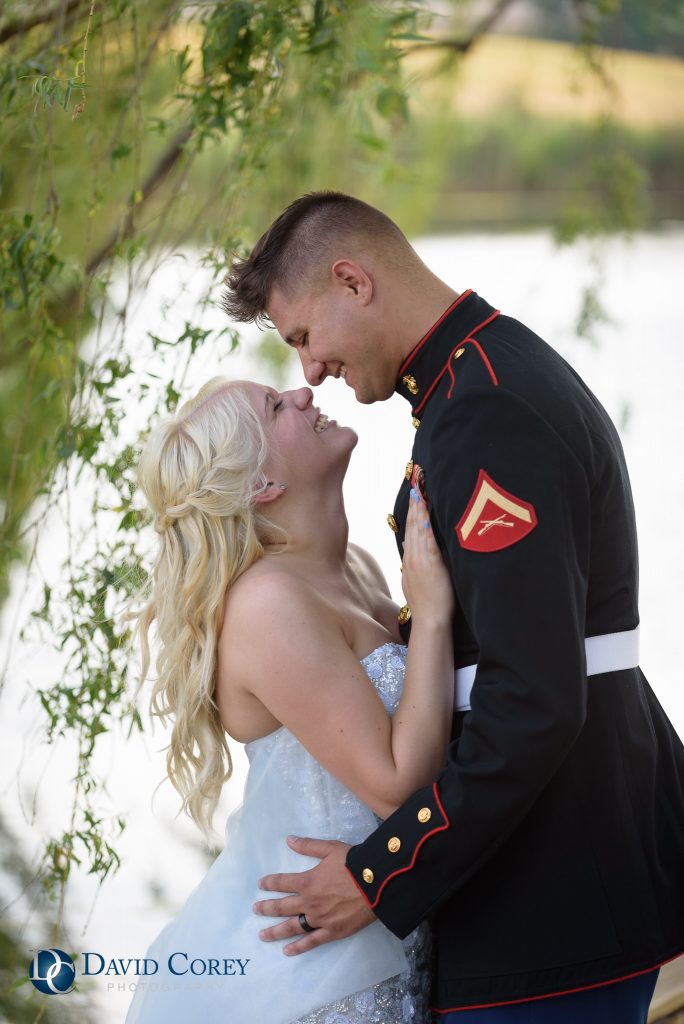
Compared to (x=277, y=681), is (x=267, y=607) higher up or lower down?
higher up

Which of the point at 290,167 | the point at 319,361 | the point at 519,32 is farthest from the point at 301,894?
the point at 519,32

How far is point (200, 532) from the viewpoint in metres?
1.78

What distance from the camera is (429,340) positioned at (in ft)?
5.31

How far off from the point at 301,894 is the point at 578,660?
592 mm

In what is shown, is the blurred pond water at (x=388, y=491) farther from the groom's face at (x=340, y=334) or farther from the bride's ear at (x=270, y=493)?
the groom's face at (x=340, y=334)

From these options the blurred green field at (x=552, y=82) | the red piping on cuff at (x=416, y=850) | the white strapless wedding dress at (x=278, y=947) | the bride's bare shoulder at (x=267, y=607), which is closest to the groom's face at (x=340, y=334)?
the bride's bare shoulder at (x=267, y=607)

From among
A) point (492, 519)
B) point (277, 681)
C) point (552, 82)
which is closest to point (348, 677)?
point (277, 681)

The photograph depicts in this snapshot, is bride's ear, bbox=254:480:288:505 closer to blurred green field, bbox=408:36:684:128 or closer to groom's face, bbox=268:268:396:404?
groom's face, bbox=268:268:396:404

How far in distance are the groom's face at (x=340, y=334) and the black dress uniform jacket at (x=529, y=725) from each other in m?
0.06

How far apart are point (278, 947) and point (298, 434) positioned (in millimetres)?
770

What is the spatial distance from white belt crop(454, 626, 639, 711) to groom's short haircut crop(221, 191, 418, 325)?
22.6 inches

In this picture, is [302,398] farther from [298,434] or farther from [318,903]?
[318,903]

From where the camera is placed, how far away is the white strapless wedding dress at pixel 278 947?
1664 mm

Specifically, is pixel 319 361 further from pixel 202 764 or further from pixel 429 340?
pixel 202 764
